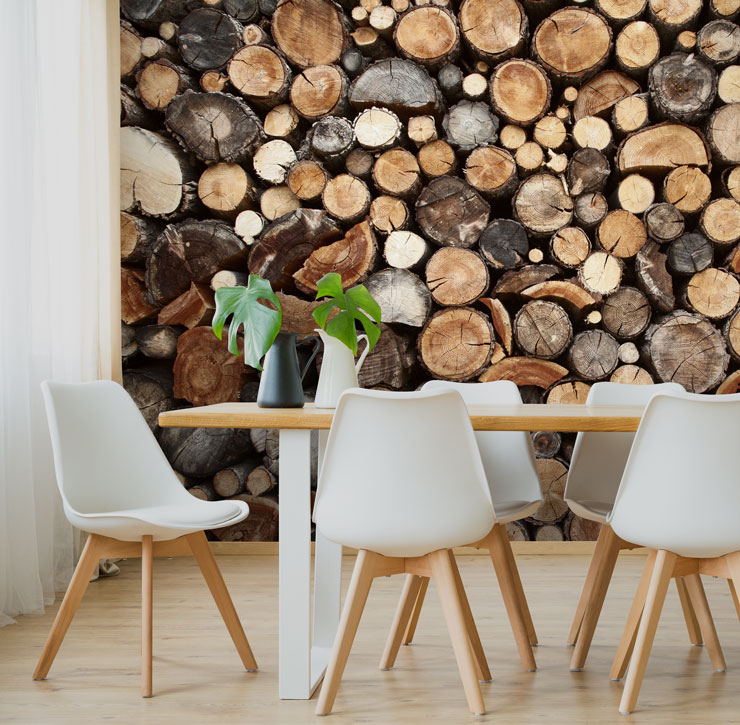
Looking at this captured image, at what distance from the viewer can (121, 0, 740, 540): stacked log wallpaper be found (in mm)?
3322

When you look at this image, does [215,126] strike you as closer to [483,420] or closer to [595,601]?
[483,420]

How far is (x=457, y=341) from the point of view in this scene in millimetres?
3312

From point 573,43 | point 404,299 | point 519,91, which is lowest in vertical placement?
point 404,299

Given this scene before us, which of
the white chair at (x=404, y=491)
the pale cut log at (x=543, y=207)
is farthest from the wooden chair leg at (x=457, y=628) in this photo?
the pale cut log at (x=543, y=207)

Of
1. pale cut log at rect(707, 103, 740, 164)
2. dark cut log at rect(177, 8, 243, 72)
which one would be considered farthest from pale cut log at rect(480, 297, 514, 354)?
dark cut log at rect(177, 8, 243, 72)

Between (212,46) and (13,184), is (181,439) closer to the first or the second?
(13,184)

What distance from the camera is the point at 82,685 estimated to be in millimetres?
1892

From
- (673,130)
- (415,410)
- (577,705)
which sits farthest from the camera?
(673,130)

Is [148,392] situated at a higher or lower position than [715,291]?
lower

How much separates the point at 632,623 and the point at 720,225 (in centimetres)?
203

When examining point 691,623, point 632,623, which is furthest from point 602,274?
point 632,623

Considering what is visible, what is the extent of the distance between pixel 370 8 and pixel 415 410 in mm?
2371

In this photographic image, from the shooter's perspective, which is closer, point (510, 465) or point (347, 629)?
point (347, 629)

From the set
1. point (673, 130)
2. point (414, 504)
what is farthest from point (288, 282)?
point (414, 504)
